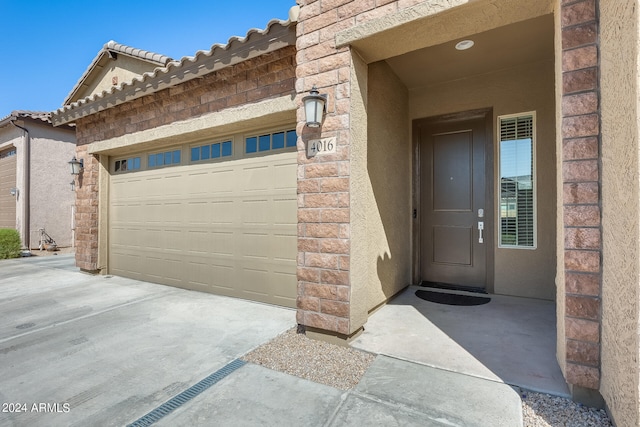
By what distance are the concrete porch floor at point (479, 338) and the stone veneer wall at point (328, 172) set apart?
538mm

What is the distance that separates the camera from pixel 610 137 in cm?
171

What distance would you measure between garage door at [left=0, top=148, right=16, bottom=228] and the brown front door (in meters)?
13.1

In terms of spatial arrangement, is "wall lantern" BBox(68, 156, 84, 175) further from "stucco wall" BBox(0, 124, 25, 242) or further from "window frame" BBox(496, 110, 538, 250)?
"window frame" BBox(496, 110, 538, 250)

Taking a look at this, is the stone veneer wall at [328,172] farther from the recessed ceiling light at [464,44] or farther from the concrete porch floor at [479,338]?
the recessed ceiling light at [464,44]

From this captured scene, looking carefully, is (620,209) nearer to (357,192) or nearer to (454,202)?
(357,192)

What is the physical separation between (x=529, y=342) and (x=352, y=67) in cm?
305

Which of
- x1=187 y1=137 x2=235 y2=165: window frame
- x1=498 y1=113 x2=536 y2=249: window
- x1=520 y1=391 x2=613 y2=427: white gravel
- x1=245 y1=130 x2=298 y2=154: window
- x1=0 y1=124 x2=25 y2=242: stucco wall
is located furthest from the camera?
x1=0 y1=124 x2=25 y2=242: stucco wall

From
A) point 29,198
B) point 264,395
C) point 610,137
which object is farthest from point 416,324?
point 29,198

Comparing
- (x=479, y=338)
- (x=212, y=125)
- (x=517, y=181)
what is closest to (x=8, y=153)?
(x=212, y=125)

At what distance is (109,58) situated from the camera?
7.32 m

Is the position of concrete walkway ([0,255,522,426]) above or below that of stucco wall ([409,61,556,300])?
below

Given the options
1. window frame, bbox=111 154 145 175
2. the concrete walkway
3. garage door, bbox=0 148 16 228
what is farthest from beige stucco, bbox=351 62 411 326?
garage door, bbox=0 148 16 228

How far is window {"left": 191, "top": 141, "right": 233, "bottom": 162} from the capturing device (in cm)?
448

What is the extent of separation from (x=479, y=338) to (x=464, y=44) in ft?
10.7
